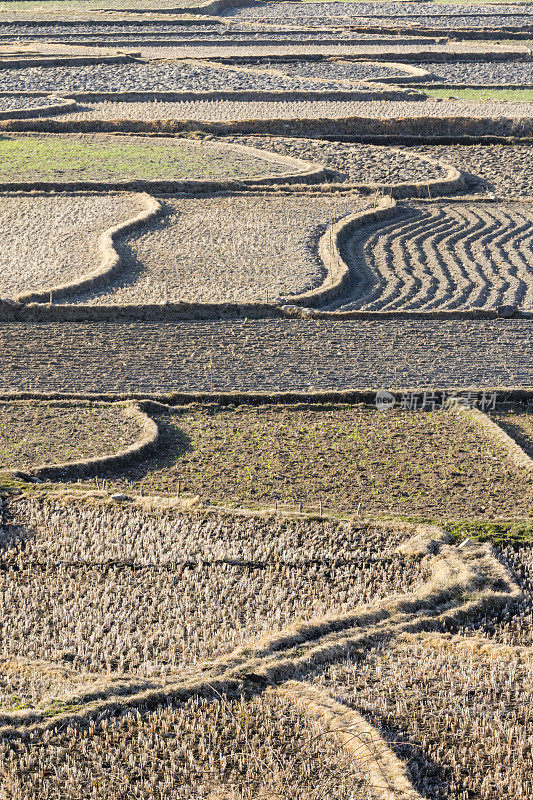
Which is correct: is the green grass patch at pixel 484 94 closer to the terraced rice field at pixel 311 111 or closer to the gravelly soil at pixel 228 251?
the terraced rice field at pixel 311 111

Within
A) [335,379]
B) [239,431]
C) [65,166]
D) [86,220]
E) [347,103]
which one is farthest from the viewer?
[347,103]

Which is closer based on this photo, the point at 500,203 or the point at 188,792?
the point at 188,792

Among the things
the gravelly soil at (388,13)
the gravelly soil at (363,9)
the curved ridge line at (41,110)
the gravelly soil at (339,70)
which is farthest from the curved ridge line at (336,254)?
the gravelly soil at (363,9)

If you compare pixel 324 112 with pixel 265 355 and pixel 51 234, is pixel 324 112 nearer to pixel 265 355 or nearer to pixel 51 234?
pixel 51 234

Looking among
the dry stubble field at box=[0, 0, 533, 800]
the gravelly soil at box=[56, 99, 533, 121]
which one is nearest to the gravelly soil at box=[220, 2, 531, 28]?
the gravelly soil at box=[56, 99, 533, 121]

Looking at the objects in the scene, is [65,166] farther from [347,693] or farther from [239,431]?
[347,693]

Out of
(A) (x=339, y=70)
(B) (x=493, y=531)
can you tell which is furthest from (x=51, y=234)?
(A) (x=339, y=70)

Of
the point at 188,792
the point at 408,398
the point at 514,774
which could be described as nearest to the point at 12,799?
the point at 188,792

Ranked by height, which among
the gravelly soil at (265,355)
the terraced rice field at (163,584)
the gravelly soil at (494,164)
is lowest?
the terraced rice field at (163,584)
